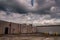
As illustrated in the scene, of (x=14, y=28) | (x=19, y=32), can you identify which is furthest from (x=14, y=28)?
(x=19, y=32)

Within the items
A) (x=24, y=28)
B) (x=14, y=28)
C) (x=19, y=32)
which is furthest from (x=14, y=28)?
(x=24, y=28)

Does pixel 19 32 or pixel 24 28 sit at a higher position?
pixel 24 28

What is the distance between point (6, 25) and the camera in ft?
19.7

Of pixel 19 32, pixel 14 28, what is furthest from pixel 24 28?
pixel 14 28

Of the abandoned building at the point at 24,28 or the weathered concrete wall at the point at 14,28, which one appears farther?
the weathered concrete wall at the point at 14,28

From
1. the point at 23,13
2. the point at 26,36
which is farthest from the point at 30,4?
the point at 26,36

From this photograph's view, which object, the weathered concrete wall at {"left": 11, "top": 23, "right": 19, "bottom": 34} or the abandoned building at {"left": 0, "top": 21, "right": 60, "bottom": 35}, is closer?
the abandoned building at {"left": 0, "top": 21, "right": 60, "bottom": 35}

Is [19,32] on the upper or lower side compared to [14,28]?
lower

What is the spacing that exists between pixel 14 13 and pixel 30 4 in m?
0.72

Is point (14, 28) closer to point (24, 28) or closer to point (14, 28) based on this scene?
point (14, 28)

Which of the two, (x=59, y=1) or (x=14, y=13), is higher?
(x=59, y=1)

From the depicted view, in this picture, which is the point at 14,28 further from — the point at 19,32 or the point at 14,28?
the point at 19,32

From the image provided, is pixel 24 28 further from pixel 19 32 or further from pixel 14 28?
pixel 14 28

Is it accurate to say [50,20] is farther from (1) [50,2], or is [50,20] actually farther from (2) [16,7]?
(2) [16,7]
